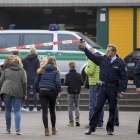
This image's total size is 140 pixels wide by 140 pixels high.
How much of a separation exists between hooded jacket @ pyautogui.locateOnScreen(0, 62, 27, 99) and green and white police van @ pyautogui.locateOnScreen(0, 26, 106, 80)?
668 centimetres

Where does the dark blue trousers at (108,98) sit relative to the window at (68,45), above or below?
below

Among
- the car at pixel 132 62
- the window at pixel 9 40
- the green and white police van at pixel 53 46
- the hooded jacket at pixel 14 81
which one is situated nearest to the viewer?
the hooded jacket at pixel 14 81

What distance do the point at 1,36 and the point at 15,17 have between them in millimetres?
9160

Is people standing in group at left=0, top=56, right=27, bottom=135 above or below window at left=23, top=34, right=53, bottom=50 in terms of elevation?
below

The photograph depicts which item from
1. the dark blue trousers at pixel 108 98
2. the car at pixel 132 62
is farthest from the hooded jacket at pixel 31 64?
the dark blue trousers at pixel 108 98

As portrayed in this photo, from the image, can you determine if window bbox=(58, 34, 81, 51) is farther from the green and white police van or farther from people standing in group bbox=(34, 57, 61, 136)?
people standing in group bbox=(34, 57, 61, 136)

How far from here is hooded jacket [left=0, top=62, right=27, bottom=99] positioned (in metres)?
9.78

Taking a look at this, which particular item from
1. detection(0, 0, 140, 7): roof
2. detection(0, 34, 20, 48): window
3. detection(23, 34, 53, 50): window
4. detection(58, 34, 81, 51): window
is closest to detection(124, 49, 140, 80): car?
detection(58, 34, 81, 51): window

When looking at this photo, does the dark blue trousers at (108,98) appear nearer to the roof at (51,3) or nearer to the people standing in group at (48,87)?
the people standing in group at (48,87)

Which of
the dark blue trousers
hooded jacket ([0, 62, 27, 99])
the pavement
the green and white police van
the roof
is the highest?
the roof

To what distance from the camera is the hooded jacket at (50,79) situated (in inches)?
388

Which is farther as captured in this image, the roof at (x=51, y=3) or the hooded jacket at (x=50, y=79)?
the roof at (x=51, y=3)

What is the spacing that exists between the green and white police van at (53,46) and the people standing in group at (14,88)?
6687 millimetres

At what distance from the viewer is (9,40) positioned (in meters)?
17.1
